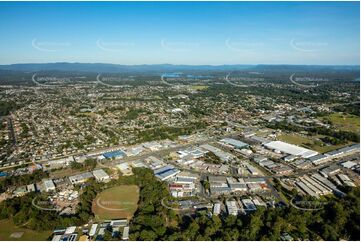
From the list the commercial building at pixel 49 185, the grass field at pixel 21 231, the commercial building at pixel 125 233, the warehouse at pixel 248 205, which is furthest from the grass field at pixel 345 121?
the grass field at pixel 21 231

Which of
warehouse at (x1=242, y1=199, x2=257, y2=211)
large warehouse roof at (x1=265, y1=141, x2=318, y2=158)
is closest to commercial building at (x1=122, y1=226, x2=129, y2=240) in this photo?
warehouse at (x1=242, y1=199, x2=257, y2=211)

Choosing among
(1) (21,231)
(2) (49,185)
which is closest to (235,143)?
(2) (49,185)

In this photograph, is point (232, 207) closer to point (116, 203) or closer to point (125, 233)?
point (125, 233)

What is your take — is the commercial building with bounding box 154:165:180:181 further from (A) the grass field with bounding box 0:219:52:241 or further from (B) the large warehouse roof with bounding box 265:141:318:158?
(B) the large warehouse roof with bounding box 265:141:318:158

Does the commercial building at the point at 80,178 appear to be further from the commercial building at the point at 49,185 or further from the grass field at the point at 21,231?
the grass field at the point at 21,231

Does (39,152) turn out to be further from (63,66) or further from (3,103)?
(63,66)
